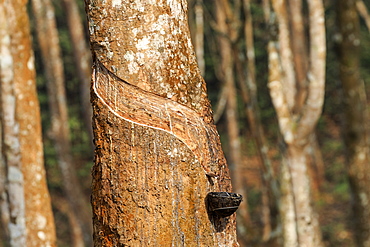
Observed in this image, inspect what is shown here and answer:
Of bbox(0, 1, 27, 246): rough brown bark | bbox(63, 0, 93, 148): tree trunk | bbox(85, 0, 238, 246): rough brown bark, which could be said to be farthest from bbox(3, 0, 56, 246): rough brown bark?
bbox(63, 0, 93, 148): tree trunk

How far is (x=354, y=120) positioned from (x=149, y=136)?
4.85m

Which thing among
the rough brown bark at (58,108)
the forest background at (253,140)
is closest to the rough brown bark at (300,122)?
the rough brown bark at (58,108)

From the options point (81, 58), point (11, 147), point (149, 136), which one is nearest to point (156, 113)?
point (149, 136)

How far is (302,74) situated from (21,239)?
885 cm

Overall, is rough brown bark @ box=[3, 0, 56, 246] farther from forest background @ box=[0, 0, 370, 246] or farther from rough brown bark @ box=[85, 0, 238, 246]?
forest background @ box=[0, 0, 370, 246]

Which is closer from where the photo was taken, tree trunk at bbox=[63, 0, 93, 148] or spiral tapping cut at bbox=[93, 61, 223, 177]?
spiral tapping cut at bbox=[93, 61, 223, 177]

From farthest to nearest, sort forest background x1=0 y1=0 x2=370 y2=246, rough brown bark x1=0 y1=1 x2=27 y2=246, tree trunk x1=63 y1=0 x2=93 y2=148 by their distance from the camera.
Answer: forest background x1=0 y1=0 x2=370 y2=246 < tree trunk x1=63 y1=0 x2=93 y2=148 < rough brown bark x1=0 y1=1 x2=27 y2=246

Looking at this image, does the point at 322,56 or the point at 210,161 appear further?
the point at 322,56

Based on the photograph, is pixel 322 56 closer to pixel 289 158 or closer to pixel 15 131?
Answer: pixel 289 158

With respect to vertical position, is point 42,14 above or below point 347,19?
above

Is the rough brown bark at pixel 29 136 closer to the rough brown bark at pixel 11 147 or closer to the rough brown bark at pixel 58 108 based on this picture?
the rough brown bark at pixel 11 147

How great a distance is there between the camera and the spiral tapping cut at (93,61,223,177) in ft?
5.99

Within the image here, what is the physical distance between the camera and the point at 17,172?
4.40 m

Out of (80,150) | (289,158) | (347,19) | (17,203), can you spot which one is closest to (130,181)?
(17,203)
